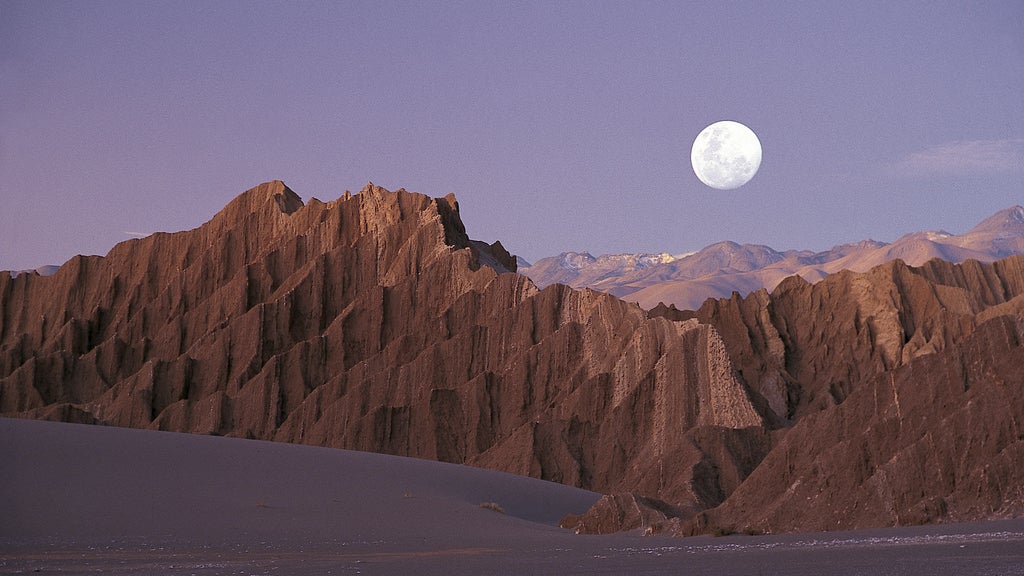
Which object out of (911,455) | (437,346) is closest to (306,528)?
(911,455)

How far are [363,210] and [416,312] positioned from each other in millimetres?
13133

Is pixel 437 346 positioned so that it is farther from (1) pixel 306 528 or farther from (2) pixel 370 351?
(1) pixel 306 528

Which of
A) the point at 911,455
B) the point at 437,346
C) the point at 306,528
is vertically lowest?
the point at 306,528

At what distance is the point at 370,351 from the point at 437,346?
762cm

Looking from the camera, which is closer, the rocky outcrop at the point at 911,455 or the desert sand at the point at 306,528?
the desert sand at the point at 306,528

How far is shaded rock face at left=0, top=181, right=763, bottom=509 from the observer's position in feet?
202

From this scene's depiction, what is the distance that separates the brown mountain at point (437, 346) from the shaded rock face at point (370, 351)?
130 millimetres

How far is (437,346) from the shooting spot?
74750mm

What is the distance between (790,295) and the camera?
8756cm

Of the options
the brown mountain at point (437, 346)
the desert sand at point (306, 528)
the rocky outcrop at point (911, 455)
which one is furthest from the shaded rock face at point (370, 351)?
the desert sand at point (306, 528)

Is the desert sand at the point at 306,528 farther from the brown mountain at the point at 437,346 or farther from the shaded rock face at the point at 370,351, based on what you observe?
the shaded rock face at the point at 370,351

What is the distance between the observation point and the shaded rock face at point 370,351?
6144cm

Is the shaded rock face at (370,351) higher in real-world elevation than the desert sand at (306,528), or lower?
higher

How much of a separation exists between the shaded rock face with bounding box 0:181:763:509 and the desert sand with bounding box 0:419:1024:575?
21.9 metres
